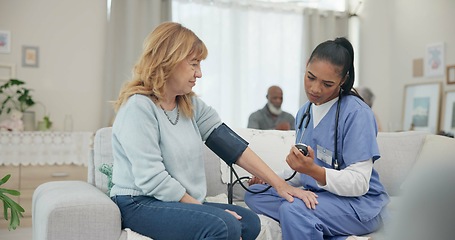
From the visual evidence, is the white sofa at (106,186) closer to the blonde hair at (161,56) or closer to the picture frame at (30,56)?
the blonde hair at (161,56)

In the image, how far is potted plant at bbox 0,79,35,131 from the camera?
479 cm

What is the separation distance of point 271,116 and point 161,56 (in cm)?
362

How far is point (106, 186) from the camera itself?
230 cm

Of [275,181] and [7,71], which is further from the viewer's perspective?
[7,71]

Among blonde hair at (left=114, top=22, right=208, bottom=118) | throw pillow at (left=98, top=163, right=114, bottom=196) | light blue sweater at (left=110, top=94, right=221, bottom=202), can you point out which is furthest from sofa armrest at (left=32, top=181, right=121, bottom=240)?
blonde hair at (left=114, top=22, right=208, bottom=118)

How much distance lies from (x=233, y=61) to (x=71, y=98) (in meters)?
1.95

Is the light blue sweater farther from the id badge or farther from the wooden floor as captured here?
the wooden floor

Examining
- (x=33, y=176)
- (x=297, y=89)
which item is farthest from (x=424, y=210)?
(x=297, y=89)

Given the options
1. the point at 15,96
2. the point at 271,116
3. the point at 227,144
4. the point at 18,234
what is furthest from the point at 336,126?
the point at 15,96

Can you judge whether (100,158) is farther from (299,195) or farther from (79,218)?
(299,195)

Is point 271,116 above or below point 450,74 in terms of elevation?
below

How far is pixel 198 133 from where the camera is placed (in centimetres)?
210

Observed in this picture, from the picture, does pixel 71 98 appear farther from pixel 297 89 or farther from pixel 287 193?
pixel 287 193

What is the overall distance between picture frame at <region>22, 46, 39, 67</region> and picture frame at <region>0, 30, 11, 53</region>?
14 cm
